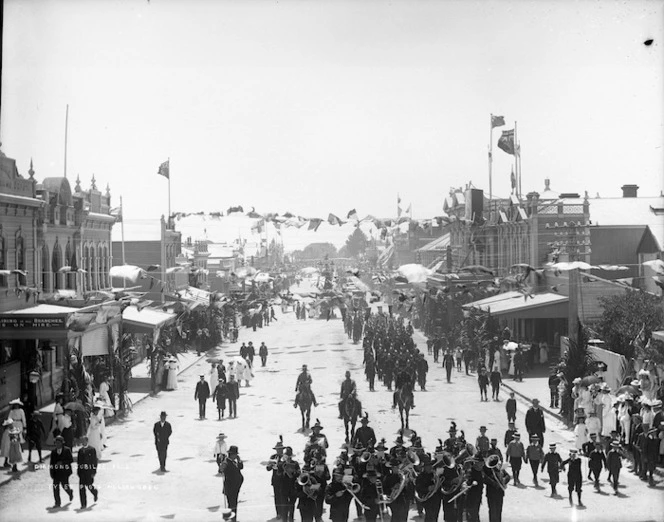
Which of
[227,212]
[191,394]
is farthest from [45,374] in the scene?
[227,212]

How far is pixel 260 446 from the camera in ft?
62.5

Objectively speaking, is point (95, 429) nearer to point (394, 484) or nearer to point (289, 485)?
point (289, 485)

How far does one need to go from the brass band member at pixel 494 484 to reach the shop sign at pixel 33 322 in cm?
1282

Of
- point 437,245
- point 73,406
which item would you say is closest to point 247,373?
point 73,406

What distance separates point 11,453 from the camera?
16.6 m

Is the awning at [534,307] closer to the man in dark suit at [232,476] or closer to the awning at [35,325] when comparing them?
the awning at [35,325]

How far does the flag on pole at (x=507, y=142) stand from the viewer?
25.6 m

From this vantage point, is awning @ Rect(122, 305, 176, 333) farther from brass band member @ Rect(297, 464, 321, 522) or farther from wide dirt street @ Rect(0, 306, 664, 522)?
brass band member @ Rect(297, 464, 321, 522)

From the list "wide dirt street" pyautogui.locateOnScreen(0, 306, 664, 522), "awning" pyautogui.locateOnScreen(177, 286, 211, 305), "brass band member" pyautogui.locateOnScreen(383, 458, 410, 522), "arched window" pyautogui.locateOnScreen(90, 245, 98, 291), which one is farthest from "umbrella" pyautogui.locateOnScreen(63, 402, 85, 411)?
"awning" pyautogui.locateOnScreen(177, 286, 211, 305)

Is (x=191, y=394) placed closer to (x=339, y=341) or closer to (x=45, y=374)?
(x=45, y=374)

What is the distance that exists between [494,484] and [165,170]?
1494cm

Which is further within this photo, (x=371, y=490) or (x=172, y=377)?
→ (x=172, y=377)

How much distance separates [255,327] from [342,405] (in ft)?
61.8

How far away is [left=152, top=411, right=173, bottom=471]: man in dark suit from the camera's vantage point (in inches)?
664
